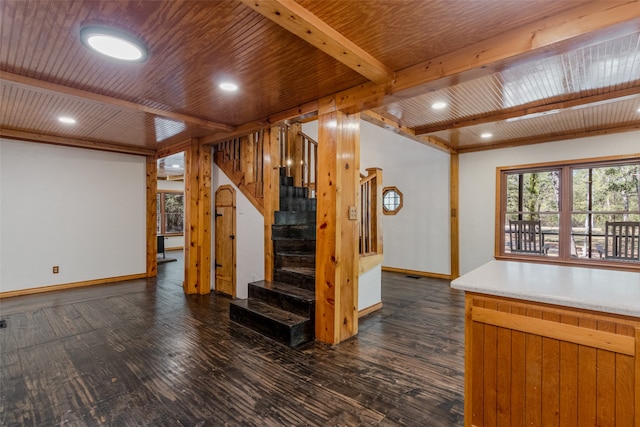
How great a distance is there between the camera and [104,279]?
5.70 m

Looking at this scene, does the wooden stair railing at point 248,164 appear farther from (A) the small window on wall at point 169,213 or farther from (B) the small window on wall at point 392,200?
(A) the small window on wall at point 169,213

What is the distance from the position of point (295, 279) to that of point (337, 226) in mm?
1082

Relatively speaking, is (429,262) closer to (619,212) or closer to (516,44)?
(619,212)

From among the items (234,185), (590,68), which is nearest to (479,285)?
(590,68)

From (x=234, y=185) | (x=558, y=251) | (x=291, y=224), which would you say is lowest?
(x=558, y=251)

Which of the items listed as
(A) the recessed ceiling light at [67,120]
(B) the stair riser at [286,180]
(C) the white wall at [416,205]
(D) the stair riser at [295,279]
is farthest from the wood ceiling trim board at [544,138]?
(A) the recessed ceiling light at [67,120]

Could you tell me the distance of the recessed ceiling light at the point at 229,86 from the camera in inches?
113

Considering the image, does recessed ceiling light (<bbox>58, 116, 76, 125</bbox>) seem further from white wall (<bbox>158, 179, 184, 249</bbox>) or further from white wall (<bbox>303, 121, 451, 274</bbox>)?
white wall (<bbox>158, 179, 184, 249</bbox>)

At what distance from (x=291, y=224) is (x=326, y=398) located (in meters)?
2.34

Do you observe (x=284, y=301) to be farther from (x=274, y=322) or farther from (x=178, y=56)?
(x=178, y=56)

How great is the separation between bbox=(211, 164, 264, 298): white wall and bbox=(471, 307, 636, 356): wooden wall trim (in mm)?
3151

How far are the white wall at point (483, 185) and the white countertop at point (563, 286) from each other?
13.0ft

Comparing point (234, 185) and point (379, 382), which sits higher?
point (234, 185)

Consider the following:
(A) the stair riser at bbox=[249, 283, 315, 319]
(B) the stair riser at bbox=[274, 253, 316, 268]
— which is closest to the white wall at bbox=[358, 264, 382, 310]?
(B) the stair riser at bbox=[274, 253, 316, 268]
